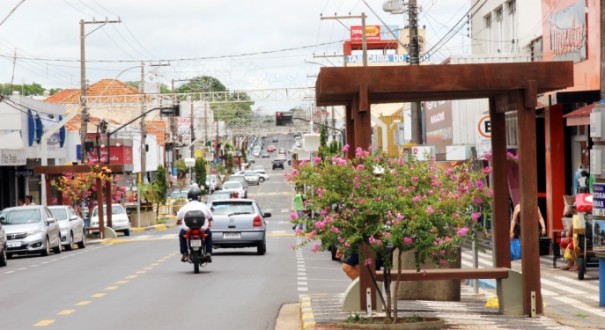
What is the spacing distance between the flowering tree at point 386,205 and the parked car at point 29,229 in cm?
2426

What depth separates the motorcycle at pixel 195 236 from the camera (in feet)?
84.9

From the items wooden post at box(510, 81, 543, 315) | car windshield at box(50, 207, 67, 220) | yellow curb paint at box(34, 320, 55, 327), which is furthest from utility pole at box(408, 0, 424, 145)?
yellow curb paint at box(34, 320, 55, 327)

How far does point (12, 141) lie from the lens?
55188mm

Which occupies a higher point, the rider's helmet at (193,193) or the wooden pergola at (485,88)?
the wooden pergola at (485,88)

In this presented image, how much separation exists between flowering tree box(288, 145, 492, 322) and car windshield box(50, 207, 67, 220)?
3010 cm

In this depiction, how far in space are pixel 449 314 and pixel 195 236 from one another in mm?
11220

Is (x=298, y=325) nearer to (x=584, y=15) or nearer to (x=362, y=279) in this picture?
(x=362, y=279)

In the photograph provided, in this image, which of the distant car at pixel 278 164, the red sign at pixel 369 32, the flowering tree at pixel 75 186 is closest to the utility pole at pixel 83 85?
the flowering tree at pixel 75 186

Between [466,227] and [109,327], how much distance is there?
4631mm

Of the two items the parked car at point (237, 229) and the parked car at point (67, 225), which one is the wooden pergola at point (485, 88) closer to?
the parked car at point (237, 229)

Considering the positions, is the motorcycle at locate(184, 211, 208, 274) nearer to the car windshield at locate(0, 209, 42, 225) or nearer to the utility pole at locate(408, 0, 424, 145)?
the utility pole at locate(408, 0, 424, 145)

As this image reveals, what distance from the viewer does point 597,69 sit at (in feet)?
90.5

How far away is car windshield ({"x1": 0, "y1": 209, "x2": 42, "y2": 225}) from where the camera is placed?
3825cm

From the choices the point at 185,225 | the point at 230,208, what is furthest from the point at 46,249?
the point at 185,225
